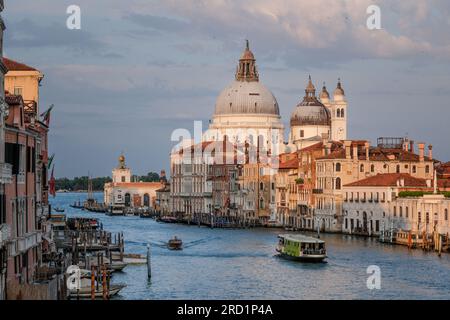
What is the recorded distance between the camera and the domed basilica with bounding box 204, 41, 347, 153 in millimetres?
98375

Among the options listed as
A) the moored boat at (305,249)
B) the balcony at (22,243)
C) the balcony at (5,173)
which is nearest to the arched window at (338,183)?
the moored boat at (305,249)

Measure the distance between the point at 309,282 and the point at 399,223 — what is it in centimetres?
1852

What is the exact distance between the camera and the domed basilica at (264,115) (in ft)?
323

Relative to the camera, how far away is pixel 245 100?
331 feet

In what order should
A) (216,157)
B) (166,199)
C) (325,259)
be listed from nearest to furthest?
(325,259), (216,157), (166,199)

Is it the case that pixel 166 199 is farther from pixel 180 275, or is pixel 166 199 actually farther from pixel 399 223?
pixel 180 275

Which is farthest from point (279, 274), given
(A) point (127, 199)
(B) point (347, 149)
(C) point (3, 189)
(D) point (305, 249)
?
(A) point (127, 199)

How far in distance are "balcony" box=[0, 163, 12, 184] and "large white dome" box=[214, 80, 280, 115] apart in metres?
79.8

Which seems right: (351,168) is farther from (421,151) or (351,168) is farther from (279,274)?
(279,274)

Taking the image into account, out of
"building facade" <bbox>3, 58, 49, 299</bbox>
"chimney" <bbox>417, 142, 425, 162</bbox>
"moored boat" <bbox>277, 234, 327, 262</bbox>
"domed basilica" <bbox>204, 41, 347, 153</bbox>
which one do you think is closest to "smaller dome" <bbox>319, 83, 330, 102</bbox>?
"domed basilica" <bbox>204, 41, 347, 153</bbox>

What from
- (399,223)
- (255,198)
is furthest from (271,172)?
(399,223)

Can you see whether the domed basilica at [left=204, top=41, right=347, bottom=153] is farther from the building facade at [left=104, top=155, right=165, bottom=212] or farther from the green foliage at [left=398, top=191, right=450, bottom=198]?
the green foliage at [left=398, top=191, right=450, bottom=198]

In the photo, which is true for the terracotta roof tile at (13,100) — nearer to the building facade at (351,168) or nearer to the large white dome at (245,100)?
the building facade at (351,168)
